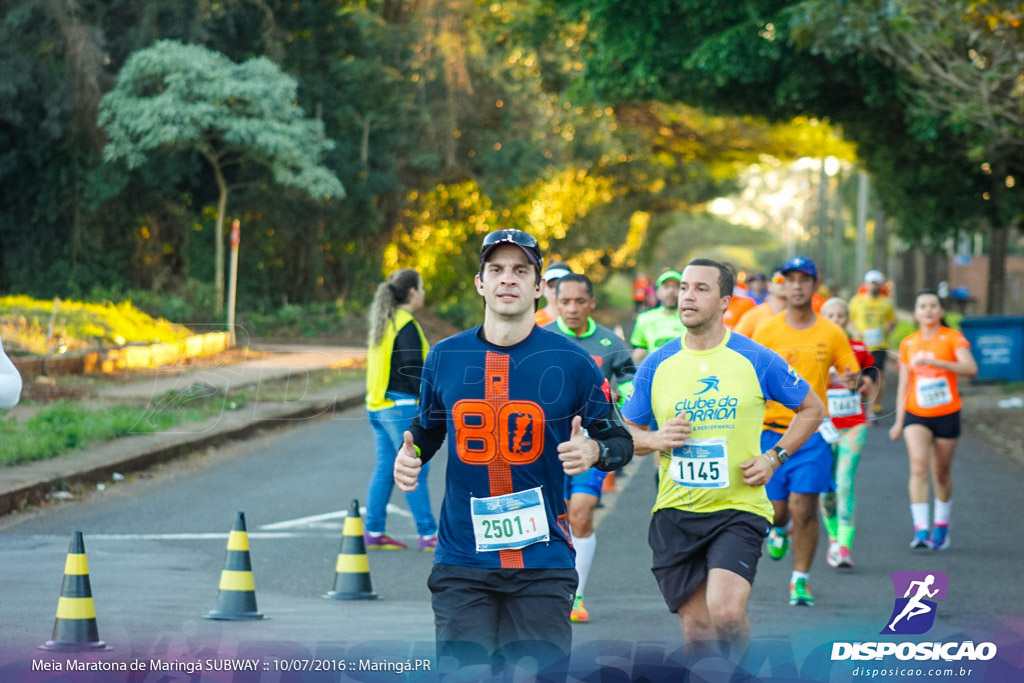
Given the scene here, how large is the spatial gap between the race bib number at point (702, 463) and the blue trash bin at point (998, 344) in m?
19.3

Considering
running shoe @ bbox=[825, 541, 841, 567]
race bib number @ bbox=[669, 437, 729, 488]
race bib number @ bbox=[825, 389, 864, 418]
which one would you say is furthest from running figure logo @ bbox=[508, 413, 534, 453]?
running shoe @ bbox=[825, 541, 841, 567]

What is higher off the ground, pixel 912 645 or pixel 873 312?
pixel 873 312

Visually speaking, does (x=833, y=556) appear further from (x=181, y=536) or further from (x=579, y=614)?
(x=181, y=536)

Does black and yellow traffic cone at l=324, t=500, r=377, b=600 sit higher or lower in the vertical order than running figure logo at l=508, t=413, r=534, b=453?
lower

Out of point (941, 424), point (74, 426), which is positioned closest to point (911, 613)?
point (941, 424)

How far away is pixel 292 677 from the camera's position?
5691 millimetres

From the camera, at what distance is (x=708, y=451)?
5.86 metres

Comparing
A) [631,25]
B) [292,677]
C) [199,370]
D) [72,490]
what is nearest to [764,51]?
[631,25]

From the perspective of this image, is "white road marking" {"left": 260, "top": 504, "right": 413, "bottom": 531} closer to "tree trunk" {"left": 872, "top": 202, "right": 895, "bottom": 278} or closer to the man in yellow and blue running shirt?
the man in yellow and blue running shirt

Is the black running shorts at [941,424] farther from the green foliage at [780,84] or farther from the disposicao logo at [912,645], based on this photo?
the green foliage at [780,84]

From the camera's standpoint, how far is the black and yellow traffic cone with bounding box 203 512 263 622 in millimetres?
7422

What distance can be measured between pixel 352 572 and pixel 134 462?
5.93 m

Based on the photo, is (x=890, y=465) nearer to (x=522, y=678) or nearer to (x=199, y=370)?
(x=199, y=370)

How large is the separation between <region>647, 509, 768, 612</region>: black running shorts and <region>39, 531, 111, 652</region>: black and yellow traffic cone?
8.41 ft
